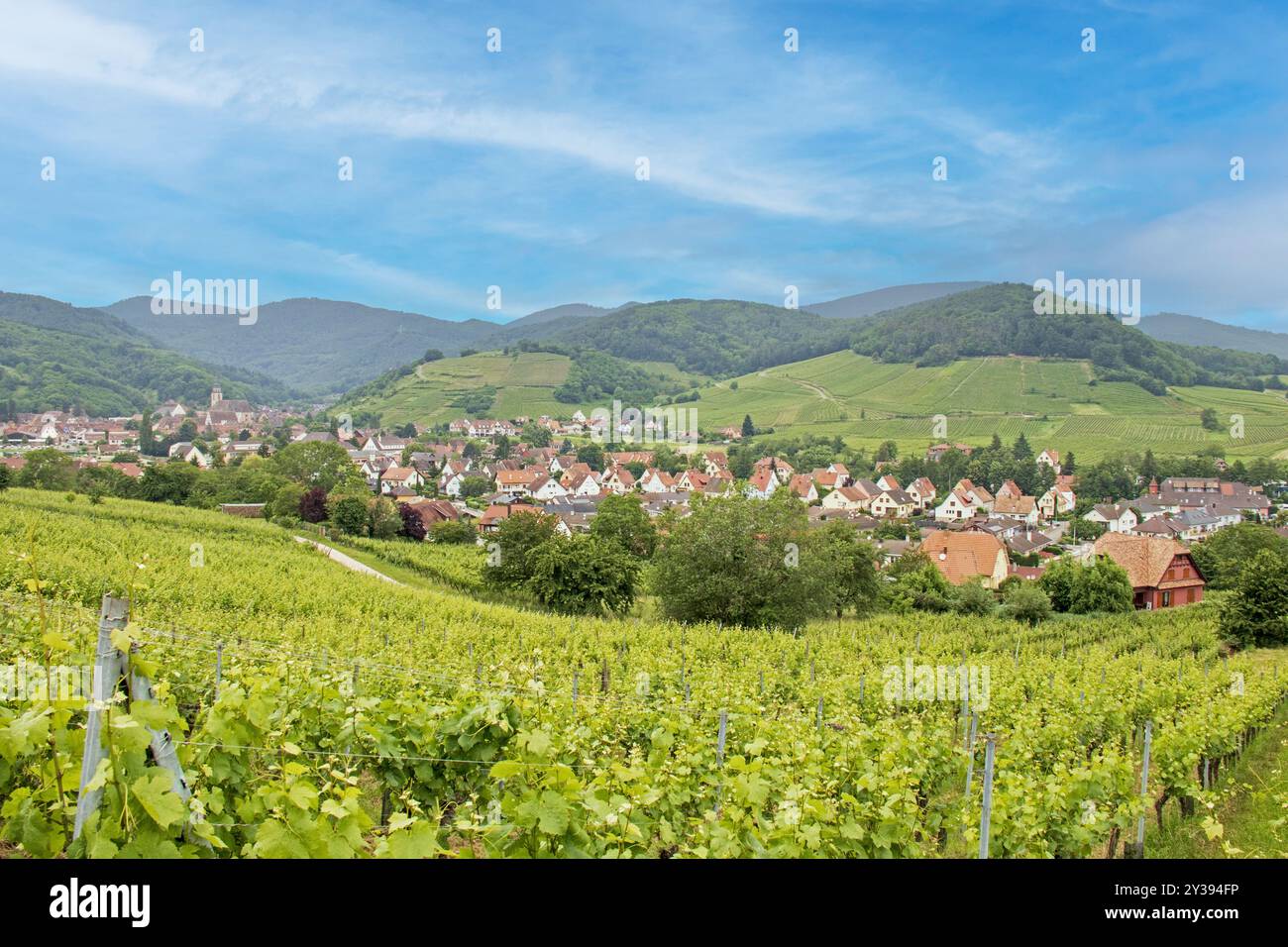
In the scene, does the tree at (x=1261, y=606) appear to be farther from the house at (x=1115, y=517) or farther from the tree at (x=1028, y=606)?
the house at (x=1115, y=517)

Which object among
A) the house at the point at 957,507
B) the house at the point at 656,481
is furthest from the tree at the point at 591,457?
the house at the point at 957,507

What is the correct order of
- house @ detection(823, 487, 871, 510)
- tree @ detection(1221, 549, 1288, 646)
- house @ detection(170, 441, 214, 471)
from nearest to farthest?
tree @ detection(1221, 549, 1288, 646) < house @ detection(823, 487, 871, 510) < house @ detection(170, 441, 214, 471)

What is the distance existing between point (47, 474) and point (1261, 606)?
194 ft

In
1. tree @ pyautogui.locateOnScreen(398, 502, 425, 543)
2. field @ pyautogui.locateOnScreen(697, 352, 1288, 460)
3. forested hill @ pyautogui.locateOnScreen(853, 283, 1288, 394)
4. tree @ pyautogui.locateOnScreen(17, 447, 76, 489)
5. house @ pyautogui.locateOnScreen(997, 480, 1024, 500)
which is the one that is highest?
forested hill @ pyautogui.locateOnScreen(853, 283, 1288, 394)

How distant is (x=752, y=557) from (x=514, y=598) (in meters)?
10.8

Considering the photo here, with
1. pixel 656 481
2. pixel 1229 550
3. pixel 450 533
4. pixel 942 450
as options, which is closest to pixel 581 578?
pixel 450 533

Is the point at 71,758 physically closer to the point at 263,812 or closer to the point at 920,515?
the point at 263,812

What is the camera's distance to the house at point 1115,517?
71188mm

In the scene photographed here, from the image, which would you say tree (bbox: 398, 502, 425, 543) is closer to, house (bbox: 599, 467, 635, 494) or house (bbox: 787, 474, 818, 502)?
house (bbox: 787, 474, 818, 502)

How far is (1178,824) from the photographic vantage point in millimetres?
10812

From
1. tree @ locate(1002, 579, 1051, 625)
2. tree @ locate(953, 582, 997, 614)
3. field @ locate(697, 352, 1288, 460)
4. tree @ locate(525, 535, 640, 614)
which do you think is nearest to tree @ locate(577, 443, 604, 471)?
field @ locate(697, 352, 1288, 460)

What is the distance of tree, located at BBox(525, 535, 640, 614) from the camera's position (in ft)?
106

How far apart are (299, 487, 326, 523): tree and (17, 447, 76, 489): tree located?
13.4 meters
